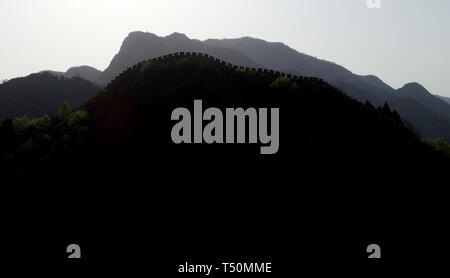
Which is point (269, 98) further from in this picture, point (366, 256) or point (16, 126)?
point (16, 126)

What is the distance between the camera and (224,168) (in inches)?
1547

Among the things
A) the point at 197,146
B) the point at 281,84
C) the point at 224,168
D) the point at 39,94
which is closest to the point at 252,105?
the point at 281,84

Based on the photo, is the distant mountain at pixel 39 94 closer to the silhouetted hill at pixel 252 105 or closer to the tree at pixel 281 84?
the silhouetted hill at pixel 252 105

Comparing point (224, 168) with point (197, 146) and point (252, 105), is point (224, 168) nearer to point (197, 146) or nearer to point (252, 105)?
point (197, 146)

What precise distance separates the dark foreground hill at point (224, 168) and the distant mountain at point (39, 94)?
136 m

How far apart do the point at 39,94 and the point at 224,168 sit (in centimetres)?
16479

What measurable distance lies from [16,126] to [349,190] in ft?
126

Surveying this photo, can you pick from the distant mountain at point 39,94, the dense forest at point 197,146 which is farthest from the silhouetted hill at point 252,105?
the distant mountain at point 39,94

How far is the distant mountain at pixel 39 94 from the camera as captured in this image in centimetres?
16925

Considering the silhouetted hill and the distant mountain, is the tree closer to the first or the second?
the silhouetted hill

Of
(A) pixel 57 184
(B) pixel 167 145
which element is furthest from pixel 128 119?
(A) pixel 57 184

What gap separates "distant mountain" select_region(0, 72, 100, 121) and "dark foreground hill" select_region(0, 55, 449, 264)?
136m

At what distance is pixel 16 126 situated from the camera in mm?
46594

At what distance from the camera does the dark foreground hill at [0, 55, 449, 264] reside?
104 ft
